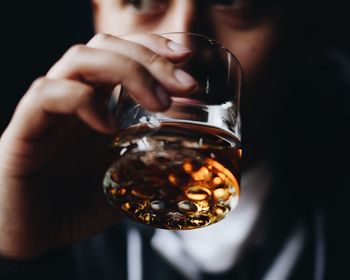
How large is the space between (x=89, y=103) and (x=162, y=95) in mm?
111

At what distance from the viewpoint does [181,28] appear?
917mm

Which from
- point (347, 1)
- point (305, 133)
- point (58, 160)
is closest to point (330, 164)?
point (305, 133)

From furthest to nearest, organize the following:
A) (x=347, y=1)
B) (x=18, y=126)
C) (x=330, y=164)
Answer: (x=347, y=1)
(x=330, y=164)
(x=18, y=126)

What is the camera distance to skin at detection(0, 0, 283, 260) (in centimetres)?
57

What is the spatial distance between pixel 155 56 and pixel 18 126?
268 mm

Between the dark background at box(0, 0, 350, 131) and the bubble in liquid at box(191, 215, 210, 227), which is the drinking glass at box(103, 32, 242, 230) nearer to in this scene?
the bubble in liquid at box(191, 215, 210, 227)

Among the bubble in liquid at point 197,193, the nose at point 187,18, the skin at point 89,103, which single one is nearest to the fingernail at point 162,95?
the skin at point 89,103

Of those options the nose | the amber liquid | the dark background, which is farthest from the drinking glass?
the dark background

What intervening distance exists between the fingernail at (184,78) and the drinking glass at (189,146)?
3 cm

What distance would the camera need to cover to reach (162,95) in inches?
20.8

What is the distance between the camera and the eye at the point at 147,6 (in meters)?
0.97

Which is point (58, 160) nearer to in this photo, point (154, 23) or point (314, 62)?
point (154, 23)

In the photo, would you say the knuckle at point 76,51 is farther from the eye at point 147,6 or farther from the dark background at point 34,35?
the dark background at point 34,35

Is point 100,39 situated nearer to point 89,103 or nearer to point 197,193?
point 89,103
